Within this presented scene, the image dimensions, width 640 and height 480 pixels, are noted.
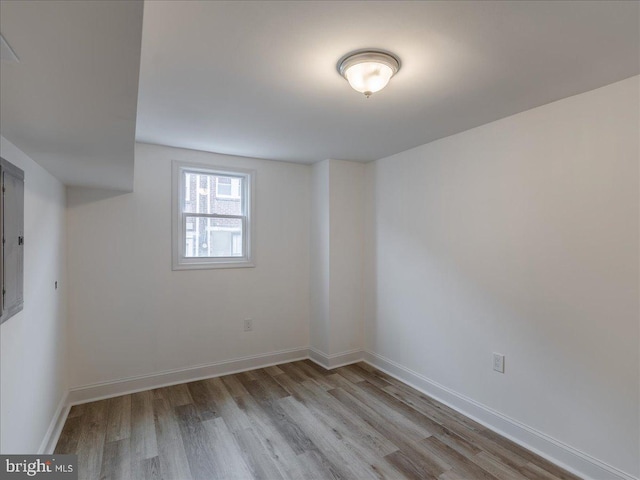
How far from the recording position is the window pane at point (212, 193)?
3.38m

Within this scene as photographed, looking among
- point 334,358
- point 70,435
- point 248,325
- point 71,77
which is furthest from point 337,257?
point 71,77

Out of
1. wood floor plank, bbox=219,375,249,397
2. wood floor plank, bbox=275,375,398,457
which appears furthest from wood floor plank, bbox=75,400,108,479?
wood floor plank, bbox=275,375,398,457

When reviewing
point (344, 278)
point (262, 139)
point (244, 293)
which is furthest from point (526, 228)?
point (244, 293)

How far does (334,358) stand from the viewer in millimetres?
3684

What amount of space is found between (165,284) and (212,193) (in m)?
1.04

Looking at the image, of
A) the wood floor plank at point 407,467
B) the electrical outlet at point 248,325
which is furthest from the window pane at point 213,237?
the wood floor plank at point 407,467

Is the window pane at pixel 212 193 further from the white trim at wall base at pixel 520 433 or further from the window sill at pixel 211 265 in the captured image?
the white trim at wall base at pixel 520 433

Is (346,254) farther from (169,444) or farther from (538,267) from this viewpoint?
(169,444)

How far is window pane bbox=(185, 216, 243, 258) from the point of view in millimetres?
3395

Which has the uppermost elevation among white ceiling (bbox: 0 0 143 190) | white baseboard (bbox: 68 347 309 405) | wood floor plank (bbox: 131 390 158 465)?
white ceiling (bbox: 0 0 143 190)

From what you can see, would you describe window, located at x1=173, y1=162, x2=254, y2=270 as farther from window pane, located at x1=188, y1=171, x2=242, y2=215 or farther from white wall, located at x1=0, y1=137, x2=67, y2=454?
white wall, located at x1=0, y1=137, x2=67, y2=454

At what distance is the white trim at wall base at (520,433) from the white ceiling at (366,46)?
87.2 inches

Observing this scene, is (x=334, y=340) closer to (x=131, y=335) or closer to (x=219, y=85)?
(x=131, y=335)

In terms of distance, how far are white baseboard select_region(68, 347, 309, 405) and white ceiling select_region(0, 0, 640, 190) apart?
1827 millimetres
